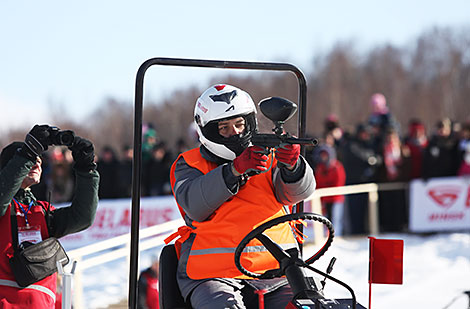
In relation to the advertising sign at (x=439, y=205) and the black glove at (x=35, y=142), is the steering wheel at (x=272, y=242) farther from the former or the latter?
the advertising sign at (x=439, y=205)

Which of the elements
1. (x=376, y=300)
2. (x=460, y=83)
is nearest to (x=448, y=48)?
(x=460, y=83)

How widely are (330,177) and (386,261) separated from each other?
7.75 metres

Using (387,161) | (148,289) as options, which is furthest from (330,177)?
(148,289)

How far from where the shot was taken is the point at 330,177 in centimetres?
1068

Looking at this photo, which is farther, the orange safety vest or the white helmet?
the white helmet

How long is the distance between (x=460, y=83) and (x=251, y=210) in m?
48.9

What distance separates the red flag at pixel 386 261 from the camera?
9.68ft

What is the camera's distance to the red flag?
2949 millimetres

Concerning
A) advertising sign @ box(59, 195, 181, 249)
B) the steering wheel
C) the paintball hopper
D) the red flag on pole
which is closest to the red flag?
the red flag on pole

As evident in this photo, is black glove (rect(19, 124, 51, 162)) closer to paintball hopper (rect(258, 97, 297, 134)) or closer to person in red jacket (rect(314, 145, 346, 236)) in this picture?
paintball hopper (rect(258, 97, 297, 134))

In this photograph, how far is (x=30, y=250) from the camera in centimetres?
355

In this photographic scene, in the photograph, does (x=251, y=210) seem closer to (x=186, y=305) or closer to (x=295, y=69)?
(x=186, y=305)

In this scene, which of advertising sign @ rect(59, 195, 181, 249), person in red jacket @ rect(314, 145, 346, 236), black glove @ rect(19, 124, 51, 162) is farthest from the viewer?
person in red jacket @ rect(314, 145, 346, 236)

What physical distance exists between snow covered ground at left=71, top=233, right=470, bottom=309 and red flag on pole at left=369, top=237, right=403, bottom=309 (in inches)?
115
